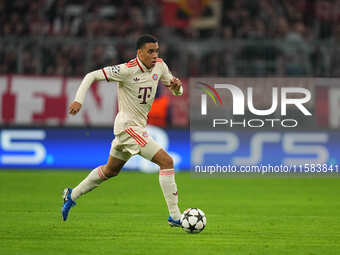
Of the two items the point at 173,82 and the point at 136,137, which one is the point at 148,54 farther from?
the point at 136,137

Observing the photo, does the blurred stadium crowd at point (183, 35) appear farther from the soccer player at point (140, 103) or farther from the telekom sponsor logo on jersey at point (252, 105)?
the soccer player at point (140, 103)

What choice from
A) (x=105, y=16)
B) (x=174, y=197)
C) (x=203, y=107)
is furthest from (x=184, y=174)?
(x=174, y=197)

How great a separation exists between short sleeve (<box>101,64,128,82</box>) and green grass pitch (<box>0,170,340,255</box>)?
178 cm

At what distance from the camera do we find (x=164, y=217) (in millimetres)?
10516

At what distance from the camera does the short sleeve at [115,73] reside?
9.16m

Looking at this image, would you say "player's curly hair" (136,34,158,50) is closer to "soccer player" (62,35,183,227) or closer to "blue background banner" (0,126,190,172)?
"soccer player" (62,35,183,227)

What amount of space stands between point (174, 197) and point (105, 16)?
13208mm

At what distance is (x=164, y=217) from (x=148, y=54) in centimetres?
245

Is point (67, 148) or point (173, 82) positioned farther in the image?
point (67, 148)

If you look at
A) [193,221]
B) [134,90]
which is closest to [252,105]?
[134,90]

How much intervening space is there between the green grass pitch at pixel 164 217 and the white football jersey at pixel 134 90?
130 centimetres

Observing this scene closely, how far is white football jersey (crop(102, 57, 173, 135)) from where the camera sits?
925 centimetres

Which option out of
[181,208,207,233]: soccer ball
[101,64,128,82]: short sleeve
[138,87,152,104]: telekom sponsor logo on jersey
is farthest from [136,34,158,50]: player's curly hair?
[181,208,207,233]: soccer ball

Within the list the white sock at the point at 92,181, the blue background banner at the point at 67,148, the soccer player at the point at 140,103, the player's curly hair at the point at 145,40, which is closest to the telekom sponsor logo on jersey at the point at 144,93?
the soccer player at the point at 140,103
